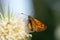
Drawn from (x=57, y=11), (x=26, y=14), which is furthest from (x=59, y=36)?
(x=26, y=14)

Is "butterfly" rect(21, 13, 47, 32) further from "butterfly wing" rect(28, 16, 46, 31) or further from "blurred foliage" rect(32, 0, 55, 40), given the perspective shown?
"blurred foliage" rect(32, 0, 55, 40)

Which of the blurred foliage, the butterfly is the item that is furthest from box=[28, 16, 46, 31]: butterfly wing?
the blurred foliage

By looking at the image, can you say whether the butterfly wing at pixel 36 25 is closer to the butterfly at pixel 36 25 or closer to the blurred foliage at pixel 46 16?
the butterfly at pixel 36 25

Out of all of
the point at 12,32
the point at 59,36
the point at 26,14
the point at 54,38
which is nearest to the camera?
the point at 12,32

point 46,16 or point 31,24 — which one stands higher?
point 31,24

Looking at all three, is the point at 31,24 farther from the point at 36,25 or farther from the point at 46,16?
the point at 46,16

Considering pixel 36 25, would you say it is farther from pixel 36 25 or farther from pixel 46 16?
pixel 46 16

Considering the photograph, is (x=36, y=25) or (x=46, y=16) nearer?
(x=36, y=25)

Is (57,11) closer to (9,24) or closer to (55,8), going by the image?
(55,8)

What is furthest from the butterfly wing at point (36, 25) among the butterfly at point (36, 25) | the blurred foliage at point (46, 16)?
the blurred foliage at point (46, 16)

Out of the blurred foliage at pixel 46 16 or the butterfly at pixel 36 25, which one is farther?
the blurred foliage at pixel 46 16

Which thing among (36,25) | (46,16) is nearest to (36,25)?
(36,25)
